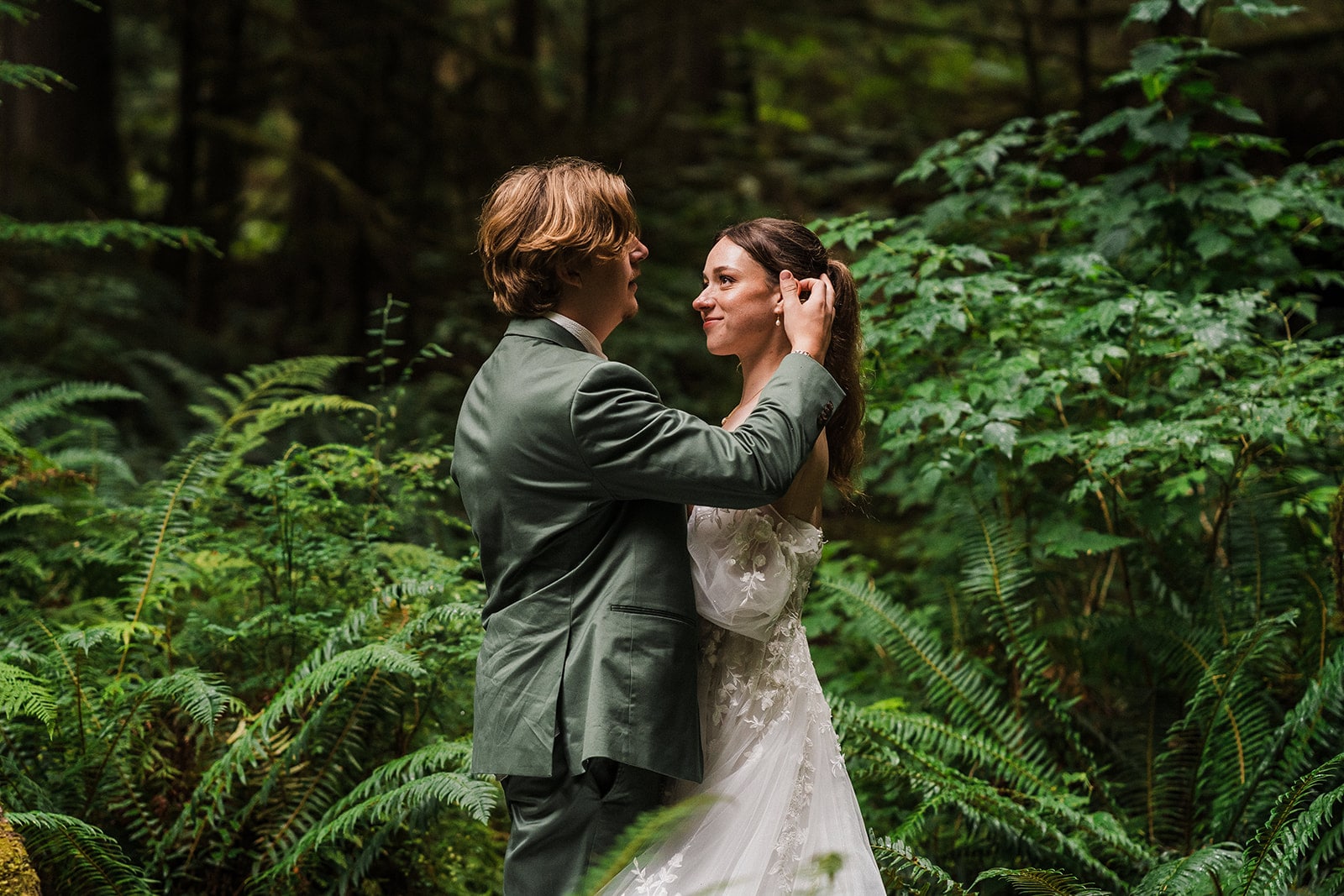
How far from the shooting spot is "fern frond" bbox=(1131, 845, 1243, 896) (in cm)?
289

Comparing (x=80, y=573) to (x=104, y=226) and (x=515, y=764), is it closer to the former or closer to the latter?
(x=104, y=226)

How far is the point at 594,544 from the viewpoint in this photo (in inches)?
84.6

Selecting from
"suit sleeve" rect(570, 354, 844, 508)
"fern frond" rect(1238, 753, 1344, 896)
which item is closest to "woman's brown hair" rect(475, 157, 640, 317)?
"suit sleeve" rect(570, 354, 844, 508)

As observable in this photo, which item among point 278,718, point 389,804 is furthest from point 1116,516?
point 278,718

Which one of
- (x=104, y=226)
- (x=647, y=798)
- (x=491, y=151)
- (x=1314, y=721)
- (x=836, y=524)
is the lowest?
(x=836, y=524)

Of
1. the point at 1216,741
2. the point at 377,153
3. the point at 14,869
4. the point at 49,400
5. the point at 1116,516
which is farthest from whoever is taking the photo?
the point at 377,153

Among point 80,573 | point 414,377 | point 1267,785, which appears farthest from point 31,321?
point 1267,785

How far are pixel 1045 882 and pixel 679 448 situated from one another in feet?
5.44

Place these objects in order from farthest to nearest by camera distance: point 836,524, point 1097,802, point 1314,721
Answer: point 836,524
point 1097,802
point 1314,721

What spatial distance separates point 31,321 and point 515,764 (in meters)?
5.83

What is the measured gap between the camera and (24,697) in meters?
3.03

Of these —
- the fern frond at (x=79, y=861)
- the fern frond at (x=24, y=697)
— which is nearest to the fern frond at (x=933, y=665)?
the fern frond at (x=79, y=861)

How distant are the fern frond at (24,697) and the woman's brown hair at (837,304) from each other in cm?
233

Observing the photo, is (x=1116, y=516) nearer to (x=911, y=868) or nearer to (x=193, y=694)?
(x=911, y=868)
